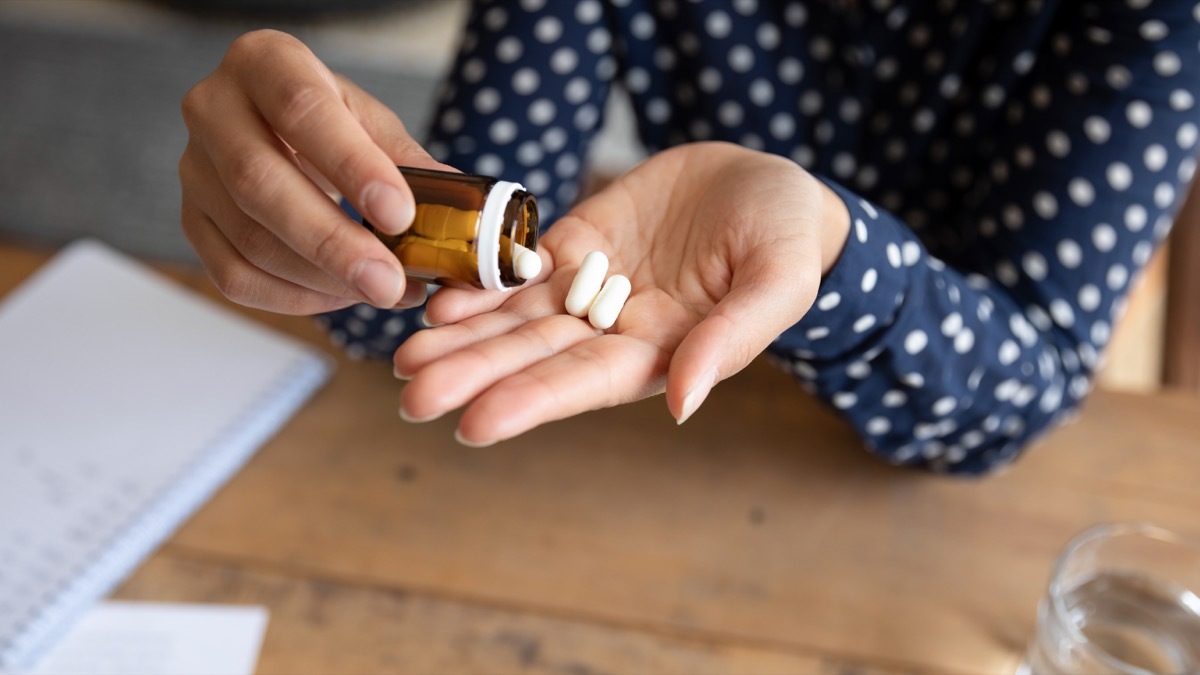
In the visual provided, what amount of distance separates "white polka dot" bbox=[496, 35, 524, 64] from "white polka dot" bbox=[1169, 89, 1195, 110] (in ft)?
1.76

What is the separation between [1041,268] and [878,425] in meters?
0.20

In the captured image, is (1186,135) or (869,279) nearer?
(869,279)

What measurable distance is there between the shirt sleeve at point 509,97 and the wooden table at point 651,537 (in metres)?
0.05

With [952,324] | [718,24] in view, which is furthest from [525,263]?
[718,24]

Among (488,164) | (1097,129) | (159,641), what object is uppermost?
(1097,129)

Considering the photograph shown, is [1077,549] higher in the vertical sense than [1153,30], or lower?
lower

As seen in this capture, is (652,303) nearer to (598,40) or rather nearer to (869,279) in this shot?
(869,279)

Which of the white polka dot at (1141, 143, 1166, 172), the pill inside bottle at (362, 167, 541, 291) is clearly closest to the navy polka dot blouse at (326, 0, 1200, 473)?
the white polka dot at (1141, 143, 1166, 172)

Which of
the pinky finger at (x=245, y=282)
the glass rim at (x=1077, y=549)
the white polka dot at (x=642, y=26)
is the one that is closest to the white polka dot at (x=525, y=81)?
the white polka dot at (x=642, y=26)

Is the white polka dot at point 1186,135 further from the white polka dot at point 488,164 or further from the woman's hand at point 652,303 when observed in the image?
the white polka dot at point 488,164

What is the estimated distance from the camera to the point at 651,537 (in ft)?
2.51

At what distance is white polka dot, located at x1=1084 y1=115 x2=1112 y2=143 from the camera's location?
80 centimetres

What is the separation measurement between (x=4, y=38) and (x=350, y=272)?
2281 mm

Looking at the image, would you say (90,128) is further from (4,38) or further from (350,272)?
(350,272)
